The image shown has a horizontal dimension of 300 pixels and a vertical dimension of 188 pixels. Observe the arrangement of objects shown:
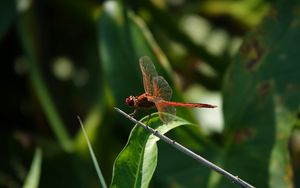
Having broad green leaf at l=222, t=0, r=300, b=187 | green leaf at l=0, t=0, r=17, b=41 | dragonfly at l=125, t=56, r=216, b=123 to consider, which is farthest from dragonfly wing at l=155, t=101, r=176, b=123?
green leaf at l=0, t=0, r=17, b=41

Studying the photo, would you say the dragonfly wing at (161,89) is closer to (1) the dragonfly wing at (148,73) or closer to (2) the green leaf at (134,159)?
(1) the dragonfly wing at (148,73)

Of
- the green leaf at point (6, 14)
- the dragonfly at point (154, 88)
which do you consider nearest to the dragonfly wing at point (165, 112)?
the dragonfly at point (154, 88)

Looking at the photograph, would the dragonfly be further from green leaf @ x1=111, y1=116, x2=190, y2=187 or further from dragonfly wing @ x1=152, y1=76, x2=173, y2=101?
green leaf @ x1=111, y1=116, x2=190, y2=187

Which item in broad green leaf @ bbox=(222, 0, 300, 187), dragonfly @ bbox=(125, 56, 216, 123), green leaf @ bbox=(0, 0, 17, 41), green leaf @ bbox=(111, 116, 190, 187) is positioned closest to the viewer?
green leaf @ bbox=(111, 116, 190, 187)

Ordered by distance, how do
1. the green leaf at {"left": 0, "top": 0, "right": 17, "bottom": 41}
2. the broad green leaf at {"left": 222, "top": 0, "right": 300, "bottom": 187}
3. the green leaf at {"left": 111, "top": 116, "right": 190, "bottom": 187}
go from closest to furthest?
the green leaf at {"left": 111, "top": 116, "right": 190, "bottom": 187} < the broad green leaf at {"left": 222, "top": 0, "right": 300, "bottom": 187} < the green leaf at {"left": 0, "top": 0, "right": 17, "bottom": 41}

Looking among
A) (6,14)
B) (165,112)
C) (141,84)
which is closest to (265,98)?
(141,84)

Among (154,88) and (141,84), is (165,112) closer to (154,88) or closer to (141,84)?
(154,88)
